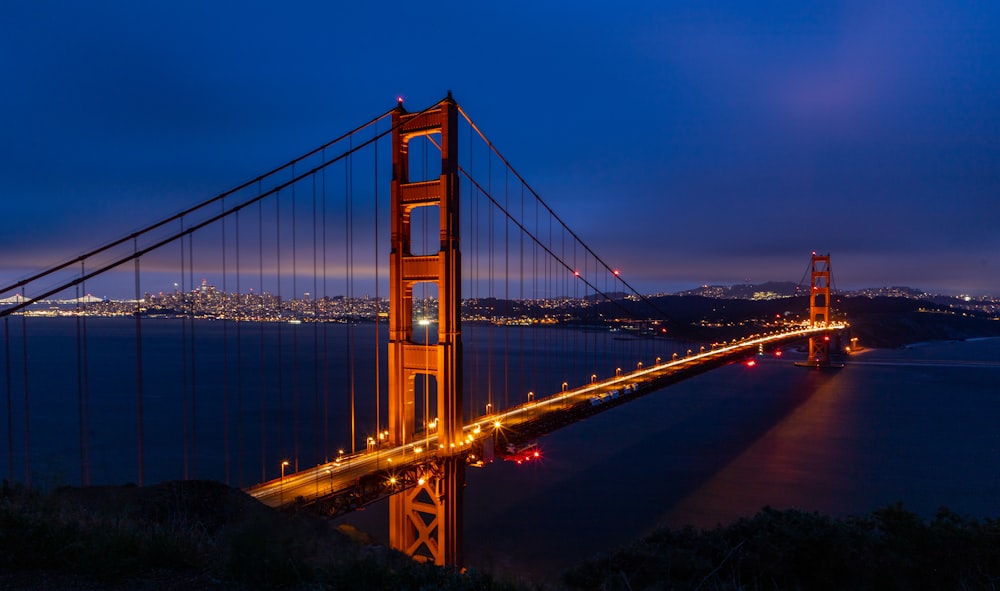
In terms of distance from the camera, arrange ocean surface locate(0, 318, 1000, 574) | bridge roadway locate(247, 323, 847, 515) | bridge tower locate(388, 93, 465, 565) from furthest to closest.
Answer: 1. ocean surface locate(0, 318, 1000, 574)
2. bridge tower locate(388, 93, 465, 565)
3. bridge roadway locate(247, 323, 847, 515)

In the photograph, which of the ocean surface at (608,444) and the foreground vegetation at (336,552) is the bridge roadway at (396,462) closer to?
the foreground vegetation at (336,552)

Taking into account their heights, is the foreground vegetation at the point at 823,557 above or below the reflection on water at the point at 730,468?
above

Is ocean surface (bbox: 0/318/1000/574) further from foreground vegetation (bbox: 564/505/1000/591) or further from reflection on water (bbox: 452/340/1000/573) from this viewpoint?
foreground vegetation (bbox: 564/505/1000/591)

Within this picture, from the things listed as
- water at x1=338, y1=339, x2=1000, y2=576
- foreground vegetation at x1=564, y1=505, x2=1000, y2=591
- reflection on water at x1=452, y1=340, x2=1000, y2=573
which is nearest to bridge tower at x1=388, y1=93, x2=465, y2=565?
water at x1=338, y1=339, x2=1000, y2=576

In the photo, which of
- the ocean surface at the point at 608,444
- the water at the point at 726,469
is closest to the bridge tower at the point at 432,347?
the ocean surface at the point at 608,444

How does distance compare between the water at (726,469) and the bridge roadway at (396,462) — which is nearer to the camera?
the bridge roadway at (396,462)

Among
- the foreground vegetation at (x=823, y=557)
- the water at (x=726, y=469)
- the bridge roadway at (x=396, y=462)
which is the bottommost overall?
the water at (x=726, y=469)
